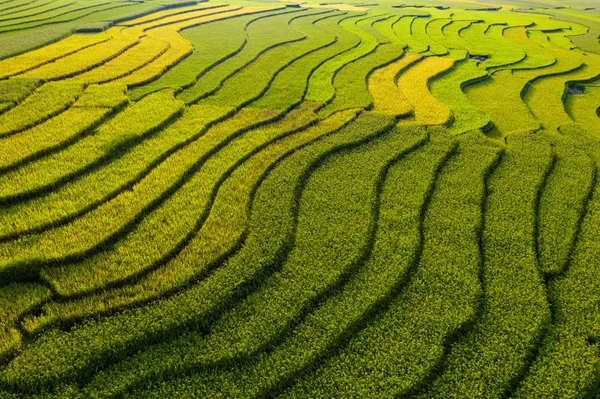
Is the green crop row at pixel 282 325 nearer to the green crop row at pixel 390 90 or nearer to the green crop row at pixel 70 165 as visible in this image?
the green crop row at pixel 70 165

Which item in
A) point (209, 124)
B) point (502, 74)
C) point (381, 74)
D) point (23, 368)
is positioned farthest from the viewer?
point (502, 74)

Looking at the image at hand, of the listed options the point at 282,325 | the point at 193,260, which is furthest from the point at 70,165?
the point at 282,325

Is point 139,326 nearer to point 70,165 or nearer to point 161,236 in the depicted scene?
point 161,236

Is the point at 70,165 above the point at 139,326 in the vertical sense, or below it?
above

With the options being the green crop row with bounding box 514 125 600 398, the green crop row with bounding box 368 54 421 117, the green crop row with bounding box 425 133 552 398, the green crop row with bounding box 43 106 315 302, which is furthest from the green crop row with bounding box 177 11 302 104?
the green crop row with bounding box 514 125 600 398

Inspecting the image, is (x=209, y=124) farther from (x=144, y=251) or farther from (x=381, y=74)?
(x=381, y=74)

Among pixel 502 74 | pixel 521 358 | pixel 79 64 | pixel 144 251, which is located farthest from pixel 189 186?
pixel 502 74

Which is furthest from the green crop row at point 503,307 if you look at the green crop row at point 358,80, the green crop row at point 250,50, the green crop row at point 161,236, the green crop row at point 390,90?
the green crop row at point 250,50

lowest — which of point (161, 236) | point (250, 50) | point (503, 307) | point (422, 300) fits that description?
point (503, 307)

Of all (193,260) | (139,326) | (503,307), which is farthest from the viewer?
(193,260)
